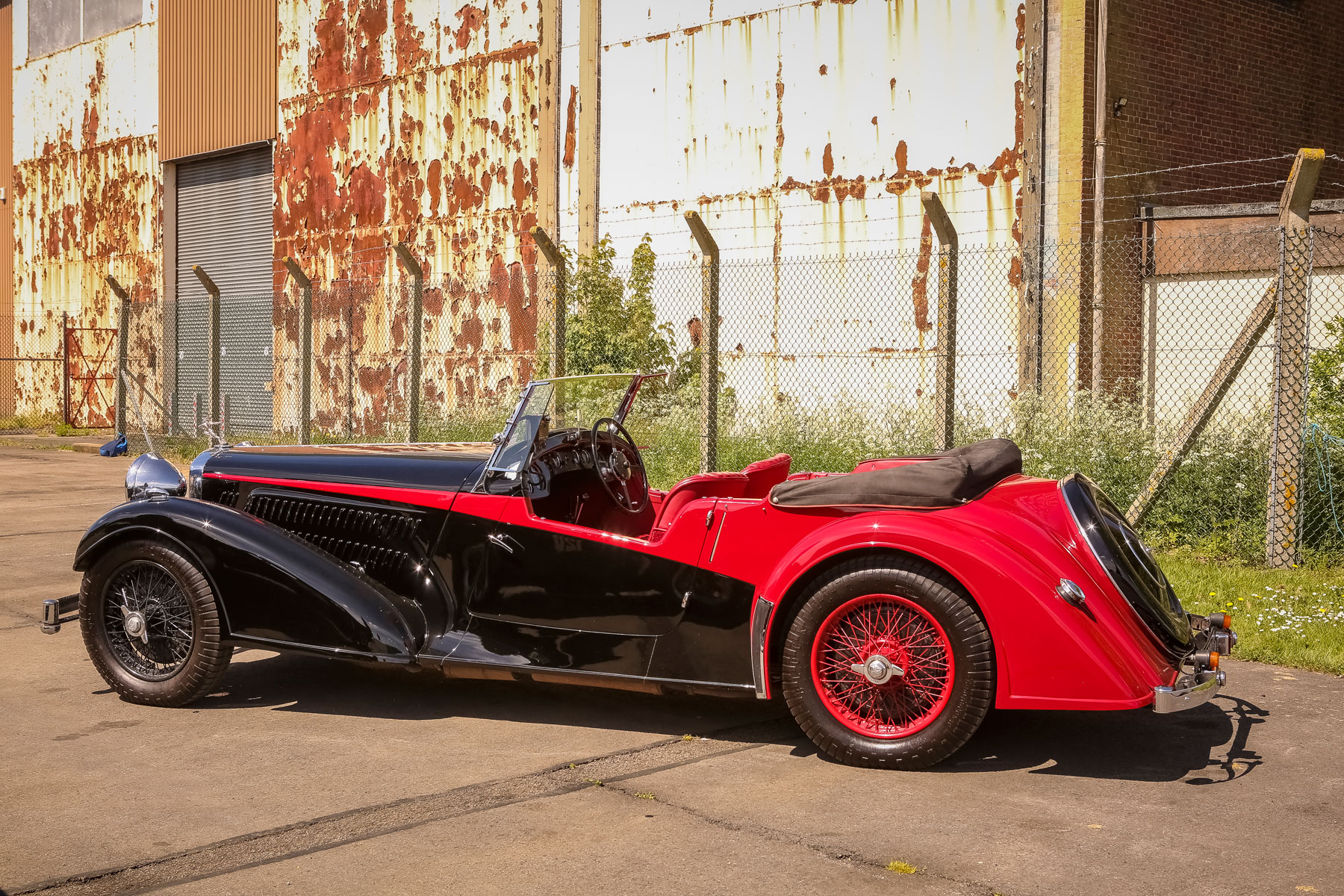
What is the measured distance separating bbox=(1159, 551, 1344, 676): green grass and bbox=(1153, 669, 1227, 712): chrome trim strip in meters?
1.84

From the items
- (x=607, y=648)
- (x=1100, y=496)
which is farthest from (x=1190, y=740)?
(x=607, y=648)

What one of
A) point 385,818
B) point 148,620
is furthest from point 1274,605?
point 148,620

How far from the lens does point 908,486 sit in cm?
437

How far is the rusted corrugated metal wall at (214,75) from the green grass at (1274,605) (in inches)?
708

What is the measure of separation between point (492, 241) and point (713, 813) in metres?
14.8

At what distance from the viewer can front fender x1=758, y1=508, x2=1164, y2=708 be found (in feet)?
13.1

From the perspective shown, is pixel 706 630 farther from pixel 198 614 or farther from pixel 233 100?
pixel 233 100

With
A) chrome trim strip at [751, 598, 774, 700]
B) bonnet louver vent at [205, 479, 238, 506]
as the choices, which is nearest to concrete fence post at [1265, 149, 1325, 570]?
chrome trim strip at [751, 598, 774, 700]

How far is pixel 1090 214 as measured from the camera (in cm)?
1244

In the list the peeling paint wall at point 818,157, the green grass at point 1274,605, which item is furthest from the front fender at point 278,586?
→ the peeling paint wall at point 818,157

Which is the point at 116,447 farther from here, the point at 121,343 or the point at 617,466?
the point at 121,343

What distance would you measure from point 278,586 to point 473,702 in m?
0.91

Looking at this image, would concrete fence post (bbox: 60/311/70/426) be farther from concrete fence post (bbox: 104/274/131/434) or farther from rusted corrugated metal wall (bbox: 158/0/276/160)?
concrete fence post (bbox: 104/274/131/434)

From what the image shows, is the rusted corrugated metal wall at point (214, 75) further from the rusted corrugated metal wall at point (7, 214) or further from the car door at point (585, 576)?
the car door at point (585, 576)
